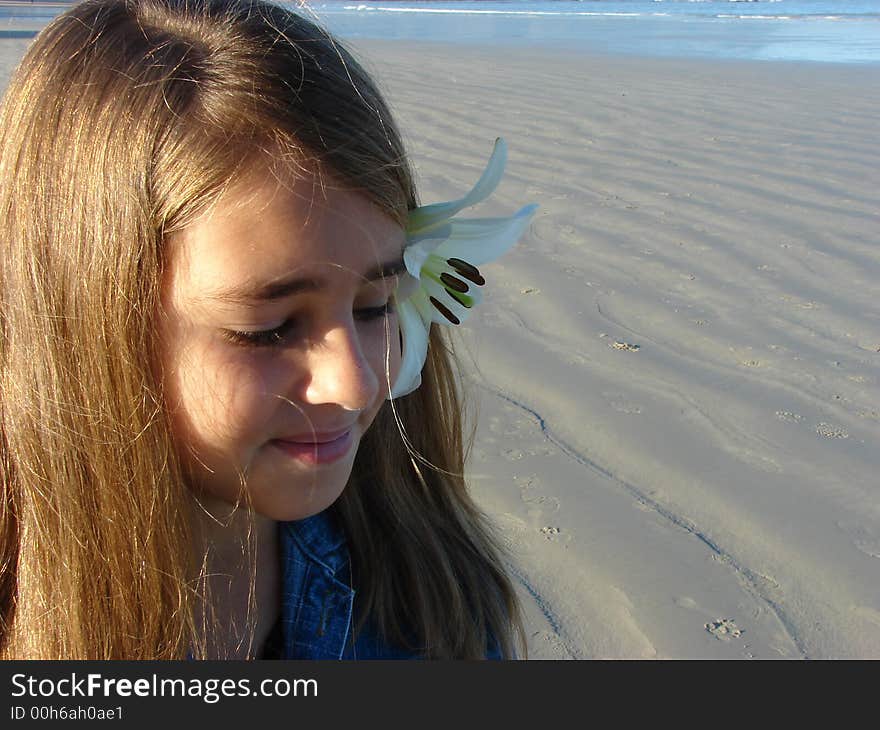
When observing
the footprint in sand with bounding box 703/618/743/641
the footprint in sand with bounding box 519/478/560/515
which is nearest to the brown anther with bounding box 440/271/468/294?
the footprint in sand with bounding box 703/618/743/641

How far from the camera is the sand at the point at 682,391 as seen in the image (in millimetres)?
2885

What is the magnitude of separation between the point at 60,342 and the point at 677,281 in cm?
413

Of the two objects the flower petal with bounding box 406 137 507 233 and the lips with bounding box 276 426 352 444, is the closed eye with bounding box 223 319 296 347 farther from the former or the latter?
the flower petal with bounding box 406 137 507 233

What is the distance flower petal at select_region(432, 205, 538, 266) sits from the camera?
5.09 ft

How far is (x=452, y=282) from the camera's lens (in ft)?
5.27

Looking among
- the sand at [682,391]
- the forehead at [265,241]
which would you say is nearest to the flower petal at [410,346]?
the forehead at [265,241]

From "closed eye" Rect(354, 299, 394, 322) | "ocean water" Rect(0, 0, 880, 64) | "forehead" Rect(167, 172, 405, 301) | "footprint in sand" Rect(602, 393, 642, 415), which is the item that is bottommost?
"footprint in sand" Rect(602, 393, 642, 415)

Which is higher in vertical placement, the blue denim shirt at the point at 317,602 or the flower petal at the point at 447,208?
the flower petal at the point at 447,208

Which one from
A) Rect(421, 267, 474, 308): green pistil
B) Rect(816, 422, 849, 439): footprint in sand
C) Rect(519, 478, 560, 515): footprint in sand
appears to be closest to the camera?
Rect(421, 267, 474, 308): green pistil

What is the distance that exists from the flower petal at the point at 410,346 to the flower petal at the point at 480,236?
0.32 feet

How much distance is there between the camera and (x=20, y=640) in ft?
4.51

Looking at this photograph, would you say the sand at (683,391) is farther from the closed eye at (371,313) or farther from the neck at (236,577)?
the neck at (236,577)

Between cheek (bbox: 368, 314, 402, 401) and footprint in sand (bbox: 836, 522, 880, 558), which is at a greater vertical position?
cheek (bbox: 368, 314, 402, 401)

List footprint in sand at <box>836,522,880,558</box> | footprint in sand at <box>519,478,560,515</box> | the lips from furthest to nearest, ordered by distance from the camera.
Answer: footprint in sand at <box>519,478,560,515</box> → footprint in sand at <box>836,522,880,558</box> → the lips
